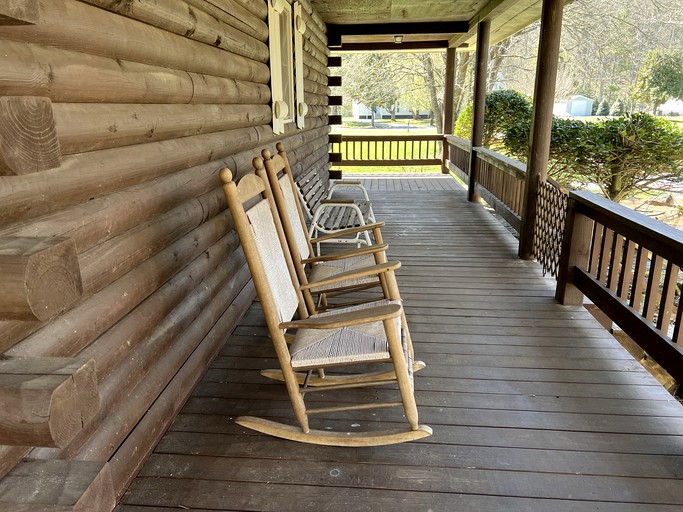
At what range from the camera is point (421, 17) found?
6.89 metres

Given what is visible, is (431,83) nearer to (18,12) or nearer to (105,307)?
(105,307)

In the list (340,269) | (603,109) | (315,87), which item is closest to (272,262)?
(340,269)

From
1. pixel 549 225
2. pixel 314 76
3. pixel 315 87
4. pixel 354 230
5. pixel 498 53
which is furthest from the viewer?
pixel 498 53

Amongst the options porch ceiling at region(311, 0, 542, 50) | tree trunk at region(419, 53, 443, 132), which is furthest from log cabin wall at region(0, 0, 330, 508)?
tree trunk at region(419, 53, 443, 132)

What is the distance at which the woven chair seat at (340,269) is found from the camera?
2.59m

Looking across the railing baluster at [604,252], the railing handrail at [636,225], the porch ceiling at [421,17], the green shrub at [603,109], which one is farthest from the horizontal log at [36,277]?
the green shrub at [603,109]

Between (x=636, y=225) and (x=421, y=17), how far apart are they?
557 centimetres

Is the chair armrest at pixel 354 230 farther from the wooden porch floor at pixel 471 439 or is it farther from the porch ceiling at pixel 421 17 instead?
the porch ceiling at pixel 421 17

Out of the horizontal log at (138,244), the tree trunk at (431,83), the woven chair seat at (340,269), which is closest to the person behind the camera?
the horizontal log at (138,244)

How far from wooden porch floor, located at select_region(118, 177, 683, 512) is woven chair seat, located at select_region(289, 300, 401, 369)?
0.36m

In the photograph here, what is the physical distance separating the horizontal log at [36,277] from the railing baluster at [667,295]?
233 centimetres

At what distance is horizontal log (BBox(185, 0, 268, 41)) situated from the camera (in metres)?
2.35

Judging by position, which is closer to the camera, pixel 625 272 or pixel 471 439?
pixel 471 439

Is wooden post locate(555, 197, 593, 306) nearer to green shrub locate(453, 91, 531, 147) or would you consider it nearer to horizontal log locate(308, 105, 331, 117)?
horizontal log locate(308, 105, 331, 117)
